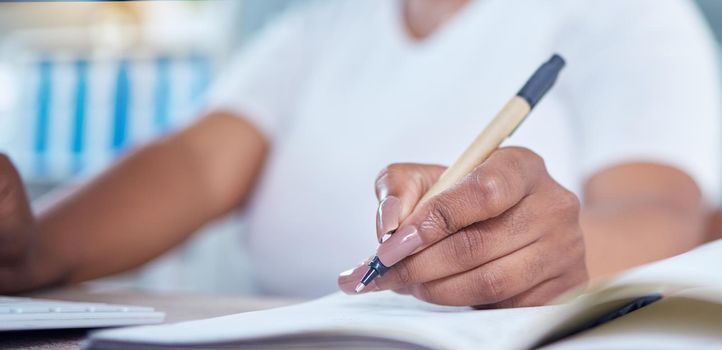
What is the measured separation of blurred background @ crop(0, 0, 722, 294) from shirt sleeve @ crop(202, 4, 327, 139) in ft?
1.71

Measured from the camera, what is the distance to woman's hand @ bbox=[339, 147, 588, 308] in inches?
11.5

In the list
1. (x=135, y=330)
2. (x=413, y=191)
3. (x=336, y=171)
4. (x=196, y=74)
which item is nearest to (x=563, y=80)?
(x=336, y=171)

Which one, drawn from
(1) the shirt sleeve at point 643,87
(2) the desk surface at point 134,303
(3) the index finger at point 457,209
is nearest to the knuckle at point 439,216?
(3) the index finger at point 457,209

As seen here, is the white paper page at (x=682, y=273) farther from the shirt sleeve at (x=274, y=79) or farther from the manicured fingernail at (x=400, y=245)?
the shirt sleeve at (x=274, y=79)

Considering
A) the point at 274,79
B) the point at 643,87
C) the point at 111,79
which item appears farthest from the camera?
the point at 111,79

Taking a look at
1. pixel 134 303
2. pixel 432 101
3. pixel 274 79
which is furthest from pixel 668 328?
pixel 274 79

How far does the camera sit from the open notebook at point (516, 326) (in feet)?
0.77

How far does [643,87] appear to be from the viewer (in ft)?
1.97

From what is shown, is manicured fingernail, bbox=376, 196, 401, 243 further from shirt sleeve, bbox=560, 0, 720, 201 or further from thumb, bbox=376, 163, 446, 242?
shirt sleeve, bbox=560, 0, 720, 201

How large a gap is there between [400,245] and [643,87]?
380 mm

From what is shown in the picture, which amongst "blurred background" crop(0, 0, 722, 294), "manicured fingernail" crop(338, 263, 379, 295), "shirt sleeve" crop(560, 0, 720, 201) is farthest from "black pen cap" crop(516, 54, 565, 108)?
"blurred background" crop(0, 0, 722, 294)

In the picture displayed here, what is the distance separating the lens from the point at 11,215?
475 millimetres

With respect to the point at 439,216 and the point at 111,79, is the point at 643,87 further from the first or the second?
the point at 111,79

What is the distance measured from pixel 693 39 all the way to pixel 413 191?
39 centimetres
